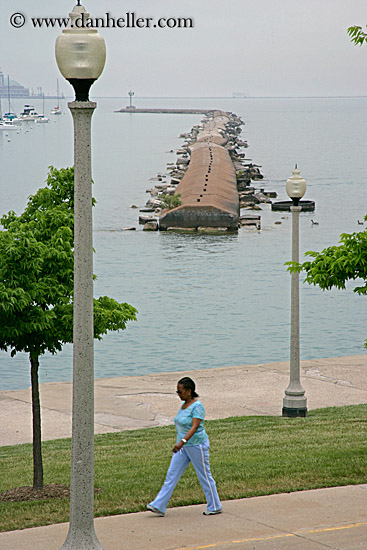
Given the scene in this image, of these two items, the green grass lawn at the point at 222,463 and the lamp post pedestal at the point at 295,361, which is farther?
the lamp post pedestal at the point at 295,361

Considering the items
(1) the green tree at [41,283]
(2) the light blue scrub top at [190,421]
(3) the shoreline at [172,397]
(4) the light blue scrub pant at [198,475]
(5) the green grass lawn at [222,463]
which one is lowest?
(3) the shoreline at [172,397]

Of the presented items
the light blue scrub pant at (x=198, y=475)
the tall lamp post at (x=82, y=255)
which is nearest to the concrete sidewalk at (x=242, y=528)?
the light blue scrub pant at (x=198, y=475)

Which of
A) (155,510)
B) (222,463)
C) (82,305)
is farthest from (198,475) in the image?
(82,305)

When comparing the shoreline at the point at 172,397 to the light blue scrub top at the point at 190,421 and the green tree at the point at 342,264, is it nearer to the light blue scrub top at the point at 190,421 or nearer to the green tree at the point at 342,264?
the green tree at the point at 342,264

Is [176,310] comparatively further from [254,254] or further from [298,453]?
[298,453]

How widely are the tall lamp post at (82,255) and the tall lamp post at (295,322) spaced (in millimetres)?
9676

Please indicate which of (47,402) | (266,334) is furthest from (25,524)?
(266,334)

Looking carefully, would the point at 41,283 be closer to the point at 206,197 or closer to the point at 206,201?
the point at 206,201

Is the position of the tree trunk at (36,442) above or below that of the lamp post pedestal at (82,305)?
below

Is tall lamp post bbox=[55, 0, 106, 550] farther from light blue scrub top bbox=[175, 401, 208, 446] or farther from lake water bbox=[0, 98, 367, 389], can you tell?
lake water bbox=[0, 98, 367, 389]

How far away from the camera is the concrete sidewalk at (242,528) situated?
7727 millimetres

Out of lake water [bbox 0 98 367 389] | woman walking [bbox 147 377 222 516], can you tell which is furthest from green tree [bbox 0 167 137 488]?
lake water [bbox 0 98 367 389]

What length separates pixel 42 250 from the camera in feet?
34.6

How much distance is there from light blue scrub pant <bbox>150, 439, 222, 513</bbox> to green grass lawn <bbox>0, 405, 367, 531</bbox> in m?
0.62
